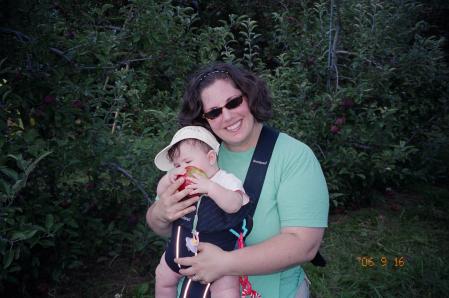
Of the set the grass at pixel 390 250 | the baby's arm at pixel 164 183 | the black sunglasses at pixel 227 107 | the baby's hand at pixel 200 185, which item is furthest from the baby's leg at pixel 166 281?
the grass at pixel 390 250

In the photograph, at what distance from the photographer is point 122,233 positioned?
3.38 metres

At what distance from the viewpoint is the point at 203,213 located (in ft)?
6.05

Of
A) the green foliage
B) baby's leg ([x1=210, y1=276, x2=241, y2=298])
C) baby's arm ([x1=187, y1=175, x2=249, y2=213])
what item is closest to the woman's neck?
baby's arm ([x1=187, y1=175, x2=249, y2=213])

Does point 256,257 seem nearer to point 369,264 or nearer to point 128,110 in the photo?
point 369,264

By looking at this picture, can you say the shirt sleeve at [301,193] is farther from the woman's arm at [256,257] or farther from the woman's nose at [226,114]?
the woman's nose at [226,114]

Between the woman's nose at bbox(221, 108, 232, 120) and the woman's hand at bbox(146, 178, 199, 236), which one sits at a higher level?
the woman's nose at bbox(221, 108, 232, 120)

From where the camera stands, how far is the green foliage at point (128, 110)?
269cm

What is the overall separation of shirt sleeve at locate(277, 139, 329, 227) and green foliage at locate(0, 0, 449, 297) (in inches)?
43.9

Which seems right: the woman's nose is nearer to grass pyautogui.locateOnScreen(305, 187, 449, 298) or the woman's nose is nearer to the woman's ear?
the woman's ear

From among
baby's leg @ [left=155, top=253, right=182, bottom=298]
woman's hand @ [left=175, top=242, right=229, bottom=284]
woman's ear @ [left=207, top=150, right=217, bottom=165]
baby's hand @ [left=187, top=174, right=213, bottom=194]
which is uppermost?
woman's ear @ [left=207, top=150, right=217, bottom=165]

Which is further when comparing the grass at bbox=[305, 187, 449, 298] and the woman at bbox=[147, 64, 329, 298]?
the grass at bbox=[305, 187, 449, 298]

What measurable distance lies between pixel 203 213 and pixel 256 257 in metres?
0.31

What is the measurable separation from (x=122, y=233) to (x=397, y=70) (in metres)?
3.61

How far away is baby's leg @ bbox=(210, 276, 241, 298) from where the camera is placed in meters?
1.77
